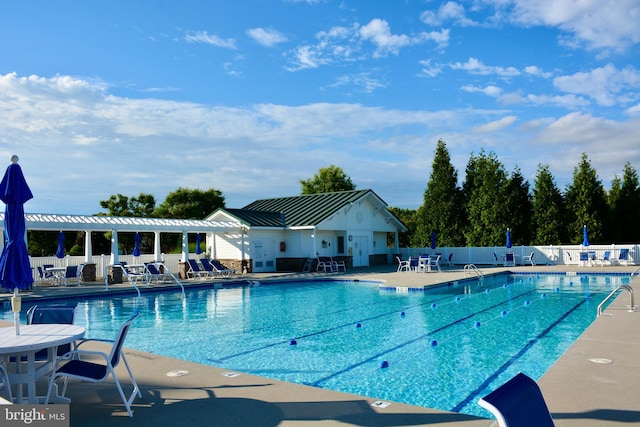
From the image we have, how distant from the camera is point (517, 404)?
244 centimetres

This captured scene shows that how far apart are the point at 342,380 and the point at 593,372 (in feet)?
10.5

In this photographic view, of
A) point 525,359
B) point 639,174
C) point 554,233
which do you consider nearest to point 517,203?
point 554,233

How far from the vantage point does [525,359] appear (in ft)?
26.7

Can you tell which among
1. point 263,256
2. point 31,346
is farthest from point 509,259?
point 31,346

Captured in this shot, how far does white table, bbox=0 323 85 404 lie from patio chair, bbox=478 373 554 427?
386 centimetres

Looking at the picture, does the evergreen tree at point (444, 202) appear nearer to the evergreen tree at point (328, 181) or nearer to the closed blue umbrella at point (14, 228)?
the evergreen tree at point (328, 181)

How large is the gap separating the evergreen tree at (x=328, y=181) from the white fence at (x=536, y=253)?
20571mm

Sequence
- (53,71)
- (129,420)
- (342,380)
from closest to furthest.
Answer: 1. (129,420)
2. (342,380)
3. (53,71)

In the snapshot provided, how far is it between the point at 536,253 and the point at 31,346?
2704 centimetres

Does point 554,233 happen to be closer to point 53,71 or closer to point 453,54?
point 453,54

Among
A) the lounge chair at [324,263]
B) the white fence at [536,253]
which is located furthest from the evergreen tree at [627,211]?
the lounge chair at [324,263]

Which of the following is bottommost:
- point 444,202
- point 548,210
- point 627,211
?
point 627,211

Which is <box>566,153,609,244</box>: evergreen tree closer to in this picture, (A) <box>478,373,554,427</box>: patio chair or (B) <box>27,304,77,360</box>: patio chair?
(B) <box>27,304,77,360</box>: patio chair

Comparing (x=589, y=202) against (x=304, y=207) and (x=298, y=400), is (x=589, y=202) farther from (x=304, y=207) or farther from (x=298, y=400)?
(x=298, y=400)
